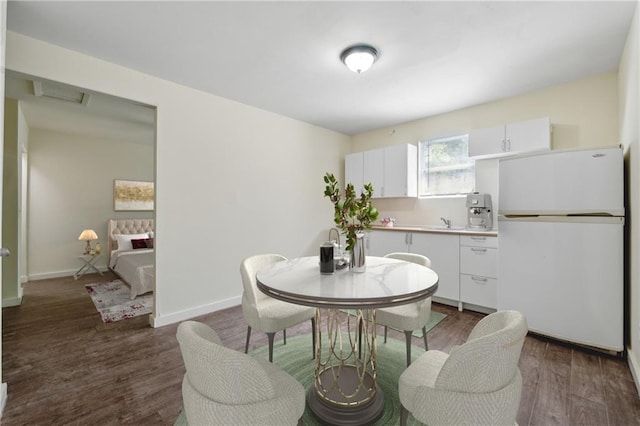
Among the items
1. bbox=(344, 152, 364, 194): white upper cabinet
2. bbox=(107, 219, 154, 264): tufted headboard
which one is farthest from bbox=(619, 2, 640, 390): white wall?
bbox=(107, 219, 154, 264): tufted headboard

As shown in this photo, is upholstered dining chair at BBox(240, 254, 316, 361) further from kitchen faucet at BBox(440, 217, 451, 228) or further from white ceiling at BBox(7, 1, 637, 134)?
kitchen faucet at BBox(440, 217, 451, 228)

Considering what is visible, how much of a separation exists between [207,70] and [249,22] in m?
0.95

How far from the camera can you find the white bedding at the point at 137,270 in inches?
152

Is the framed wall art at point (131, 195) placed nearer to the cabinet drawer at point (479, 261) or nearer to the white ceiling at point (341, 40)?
the white ceiling at point (341, 40)

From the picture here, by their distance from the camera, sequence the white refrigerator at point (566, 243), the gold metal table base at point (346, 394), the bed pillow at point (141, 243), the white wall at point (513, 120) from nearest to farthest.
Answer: the gold metal table base at point (346, 394), the white refrigerator at point (566, 243), the white wall at point (513, 120), the bed pillow at point (141, 243)

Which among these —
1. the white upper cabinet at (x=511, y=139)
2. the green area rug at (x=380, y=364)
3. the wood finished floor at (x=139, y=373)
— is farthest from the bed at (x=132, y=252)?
the white upper cabinet at (x=511, y=139)

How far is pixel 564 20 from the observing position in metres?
2.05

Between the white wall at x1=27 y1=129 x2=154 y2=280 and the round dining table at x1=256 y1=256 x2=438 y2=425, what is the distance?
5.53m

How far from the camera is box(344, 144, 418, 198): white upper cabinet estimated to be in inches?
165

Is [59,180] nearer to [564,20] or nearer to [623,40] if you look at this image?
[564,20]

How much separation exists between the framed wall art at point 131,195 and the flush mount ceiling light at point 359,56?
5.52 meters

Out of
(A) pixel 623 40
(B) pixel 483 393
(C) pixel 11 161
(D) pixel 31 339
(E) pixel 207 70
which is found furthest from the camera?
(C) pixel 11 161

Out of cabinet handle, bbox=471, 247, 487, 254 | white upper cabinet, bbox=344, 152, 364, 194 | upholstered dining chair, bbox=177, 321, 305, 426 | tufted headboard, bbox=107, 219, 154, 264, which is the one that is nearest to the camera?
upholstered dining chair, bbox=177, 321, 305, 426

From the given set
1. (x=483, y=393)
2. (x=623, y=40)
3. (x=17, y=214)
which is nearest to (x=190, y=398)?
(x=483, y=393)
